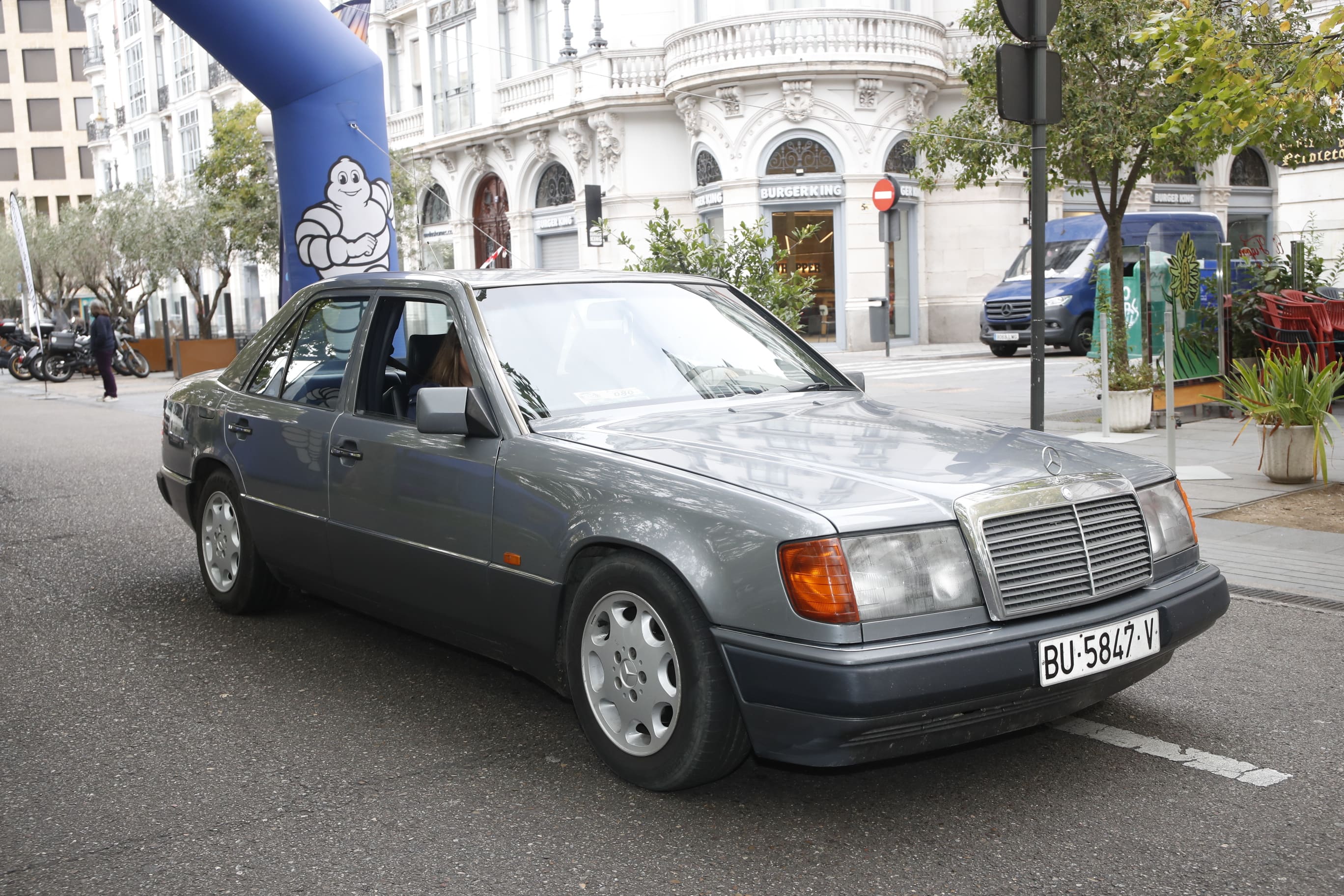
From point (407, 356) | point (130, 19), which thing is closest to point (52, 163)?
point (130, 19)

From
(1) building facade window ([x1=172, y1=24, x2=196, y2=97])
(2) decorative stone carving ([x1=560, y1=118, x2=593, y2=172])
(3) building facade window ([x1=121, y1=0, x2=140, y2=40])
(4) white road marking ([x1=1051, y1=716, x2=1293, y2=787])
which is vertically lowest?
(4) white road marking ([x1=1051, y1=716, x2=1293, y2=787])

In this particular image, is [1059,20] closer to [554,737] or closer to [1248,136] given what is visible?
[1248,136]

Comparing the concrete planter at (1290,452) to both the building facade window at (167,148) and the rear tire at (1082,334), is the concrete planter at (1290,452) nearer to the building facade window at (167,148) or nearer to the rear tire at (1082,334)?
the rear tire at (1082,334)

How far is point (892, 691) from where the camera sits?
3.15m

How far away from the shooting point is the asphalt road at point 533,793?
3.20m

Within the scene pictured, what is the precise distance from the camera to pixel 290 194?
437 inches

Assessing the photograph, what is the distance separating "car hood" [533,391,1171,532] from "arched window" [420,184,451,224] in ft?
120

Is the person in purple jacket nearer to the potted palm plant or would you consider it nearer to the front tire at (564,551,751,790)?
the potted palm plant

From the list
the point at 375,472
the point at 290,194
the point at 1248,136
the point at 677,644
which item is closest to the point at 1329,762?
the point at 677,644

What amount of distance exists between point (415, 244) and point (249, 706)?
34665 mm

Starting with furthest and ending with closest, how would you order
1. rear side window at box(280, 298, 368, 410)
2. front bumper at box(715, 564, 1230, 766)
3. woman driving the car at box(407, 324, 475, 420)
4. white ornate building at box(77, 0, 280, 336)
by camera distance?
1. white ornate building at box(77, 0, 280, 336)
2. rear side window at box(280, 298, 368, 410)
3. woman driving the car at box(407, 324, 475, 420)
4. front bumper at box(715, 564, 1230, 766)

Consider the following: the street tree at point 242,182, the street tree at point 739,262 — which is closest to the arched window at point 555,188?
the street tree at point 242,182

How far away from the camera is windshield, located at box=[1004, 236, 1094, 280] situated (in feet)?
77.4

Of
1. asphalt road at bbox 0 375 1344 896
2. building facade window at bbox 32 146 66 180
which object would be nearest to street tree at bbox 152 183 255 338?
asphalt road at bbox 0 375 1344 896
